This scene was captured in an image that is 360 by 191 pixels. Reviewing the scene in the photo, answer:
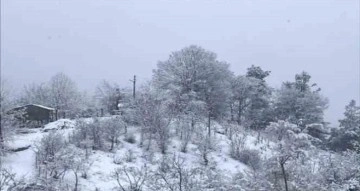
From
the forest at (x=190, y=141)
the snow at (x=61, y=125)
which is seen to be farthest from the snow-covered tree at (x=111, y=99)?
the snow at (x=61, y=125)

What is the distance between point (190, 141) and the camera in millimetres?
37094

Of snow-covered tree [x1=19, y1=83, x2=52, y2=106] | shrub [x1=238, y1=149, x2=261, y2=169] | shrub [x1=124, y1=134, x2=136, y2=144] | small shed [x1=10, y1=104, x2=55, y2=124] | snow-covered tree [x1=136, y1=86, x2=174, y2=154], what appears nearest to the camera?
shrub [x1=238, y1=149, x2=261, y2=169]

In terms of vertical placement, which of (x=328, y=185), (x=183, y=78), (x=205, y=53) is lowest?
(x=328, y=185)

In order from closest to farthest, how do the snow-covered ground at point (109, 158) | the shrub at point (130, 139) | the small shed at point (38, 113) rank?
the snow-covered ground at point (109, 158)
the shrub at point (130, 139)
the small shed at point (38, 113)

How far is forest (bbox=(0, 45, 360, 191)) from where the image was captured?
83.8 ft

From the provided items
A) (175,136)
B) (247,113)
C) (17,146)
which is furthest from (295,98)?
(17,146)

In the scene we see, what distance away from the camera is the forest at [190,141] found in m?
25.5

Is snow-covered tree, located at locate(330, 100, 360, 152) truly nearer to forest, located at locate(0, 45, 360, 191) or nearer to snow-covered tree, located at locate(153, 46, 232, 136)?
forest, located at locate(0, 45, 360, 191)

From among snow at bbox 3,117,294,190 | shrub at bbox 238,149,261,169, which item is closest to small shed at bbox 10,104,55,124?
snow at bbox 3,117,294,190

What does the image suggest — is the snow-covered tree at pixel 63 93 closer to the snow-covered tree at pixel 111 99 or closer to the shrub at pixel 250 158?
the snow-covered tree at pixel 111 99

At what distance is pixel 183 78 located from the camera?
158ft

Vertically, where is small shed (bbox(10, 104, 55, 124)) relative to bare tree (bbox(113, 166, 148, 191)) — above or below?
above

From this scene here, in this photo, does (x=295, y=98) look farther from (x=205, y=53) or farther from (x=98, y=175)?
(x=98, y=175)

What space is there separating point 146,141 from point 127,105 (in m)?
7.27
